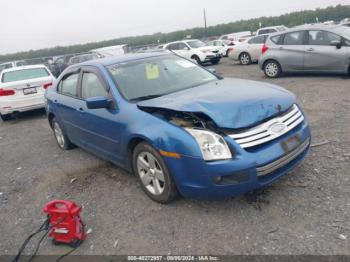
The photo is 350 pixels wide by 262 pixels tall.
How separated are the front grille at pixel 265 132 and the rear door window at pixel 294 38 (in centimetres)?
750

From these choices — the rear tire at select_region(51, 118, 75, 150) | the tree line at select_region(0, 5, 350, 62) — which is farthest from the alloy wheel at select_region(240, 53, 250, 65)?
the tree line at select_region(0, 5, 350, 62)

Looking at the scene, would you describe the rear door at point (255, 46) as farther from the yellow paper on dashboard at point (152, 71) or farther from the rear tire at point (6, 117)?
the yellow paper on dashboard at point (152, 71)

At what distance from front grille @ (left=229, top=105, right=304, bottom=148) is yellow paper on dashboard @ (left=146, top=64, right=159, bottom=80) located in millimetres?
1688

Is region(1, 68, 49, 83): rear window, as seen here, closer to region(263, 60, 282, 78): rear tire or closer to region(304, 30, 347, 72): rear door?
region(263, 60, 282, 78): rear tire

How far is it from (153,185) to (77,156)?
8.53 feet

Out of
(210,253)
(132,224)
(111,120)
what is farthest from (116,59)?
(210,253)

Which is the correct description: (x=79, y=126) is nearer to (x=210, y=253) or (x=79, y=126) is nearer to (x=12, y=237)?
(x=12, y=237)

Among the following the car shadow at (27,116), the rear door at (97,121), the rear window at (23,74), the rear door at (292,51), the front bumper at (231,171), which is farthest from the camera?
the rear door at (292,51)

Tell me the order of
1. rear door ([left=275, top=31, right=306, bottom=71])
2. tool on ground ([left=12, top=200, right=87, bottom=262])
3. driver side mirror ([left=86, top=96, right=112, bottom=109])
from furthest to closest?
rear door ([left=275, top=31, right=306, bottom=71]) < driver side mirror ([left=86, top=96, right=112, bottom=109]) < tool on ground ([left=12, top=200, right=87, bottom=262])

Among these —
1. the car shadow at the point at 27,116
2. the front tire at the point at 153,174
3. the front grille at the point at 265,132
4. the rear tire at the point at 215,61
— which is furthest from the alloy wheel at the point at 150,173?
the rear tire at the point at 215,61

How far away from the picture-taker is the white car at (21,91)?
936cm

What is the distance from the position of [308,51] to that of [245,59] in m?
7.06

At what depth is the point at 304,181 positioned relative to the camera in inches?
155

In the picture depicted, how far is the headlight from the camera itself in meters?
3.24
